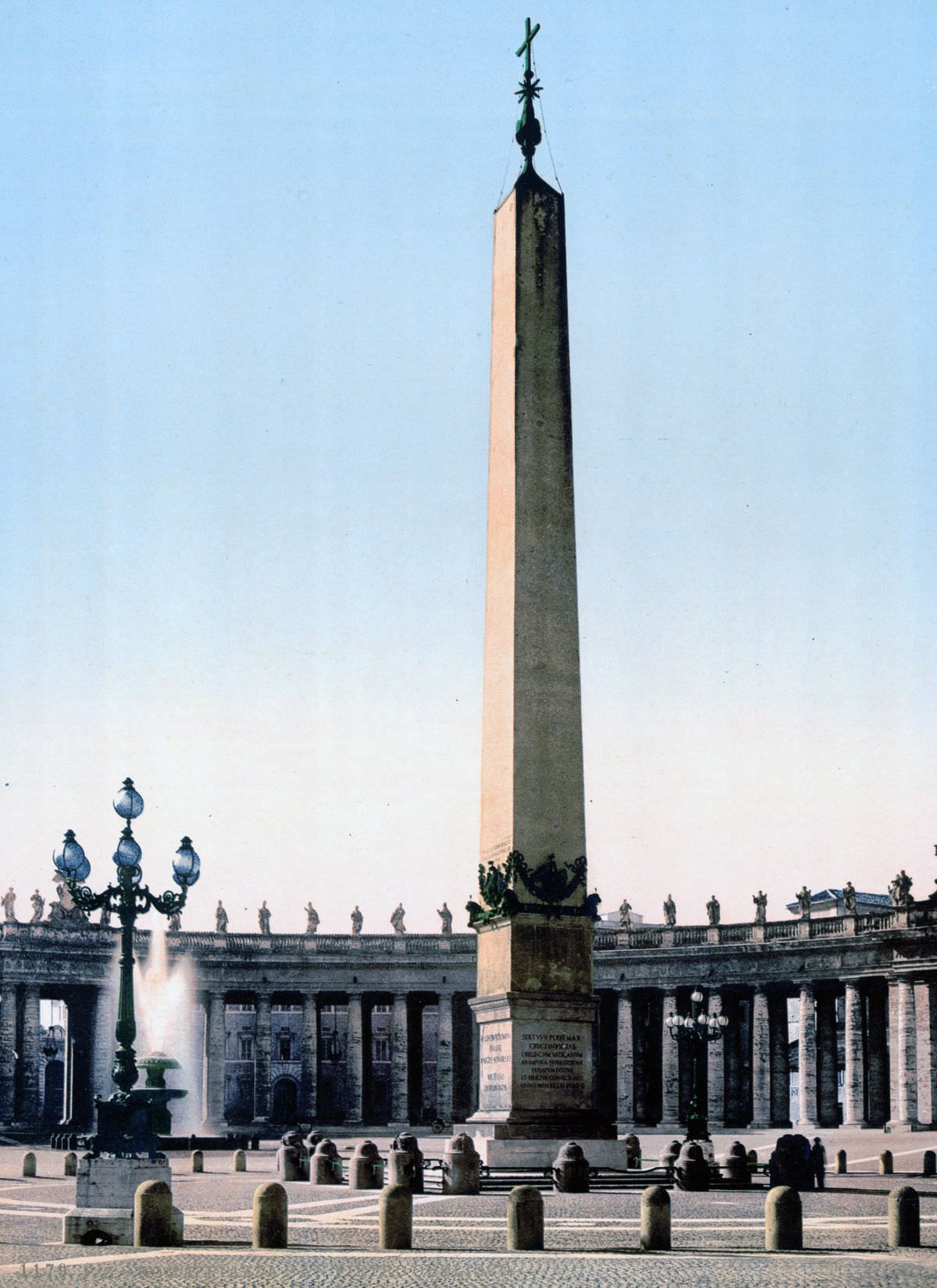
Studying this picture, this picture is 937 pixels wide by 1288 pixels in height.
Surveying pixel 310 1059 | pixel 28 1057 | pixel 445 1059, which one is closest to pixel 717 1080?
pixel 445 1059

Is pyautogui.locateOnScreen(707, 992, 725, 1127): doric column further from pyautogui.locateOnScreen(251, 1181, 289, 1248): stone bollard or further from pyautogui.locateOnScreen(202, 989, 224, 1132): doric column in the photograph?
pyautogui.locateOnScreen(251, 1181, 289, 1248): stone bollard

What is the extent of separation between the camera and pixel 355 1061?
8112 cm

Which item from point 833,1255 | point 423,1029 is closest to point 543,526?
point 833,1255

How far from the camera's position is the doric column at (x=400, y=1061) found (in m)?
80.0

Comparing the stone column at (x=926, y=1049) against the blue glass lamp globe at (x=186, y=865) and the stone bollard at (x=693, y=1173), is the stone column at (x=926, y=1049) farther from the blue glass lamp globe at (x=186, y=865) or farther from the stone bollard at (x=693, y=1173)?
the blue glass lamp globe at (x=186, y=865)

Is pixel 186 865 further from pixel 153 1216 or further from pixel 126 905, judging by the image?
pixel 153 1216

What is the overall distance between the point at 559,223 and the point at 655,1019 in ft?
200

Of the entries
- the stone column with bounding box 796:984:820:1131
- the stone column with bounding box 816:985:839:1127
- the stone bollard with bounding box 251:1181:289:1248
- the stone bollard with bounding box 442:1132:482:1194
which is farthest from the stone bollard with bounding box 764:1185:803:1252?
the stone column with bounding box 816:985:839:1127

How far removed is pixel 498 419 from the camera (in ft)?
98.1

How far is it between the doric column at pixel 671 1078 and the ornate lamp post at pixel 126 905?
44985 mm

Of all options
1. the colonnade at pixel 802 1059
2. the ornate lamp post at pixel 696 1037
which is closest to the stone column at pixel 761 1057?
the colonnade at pixel 802 1059

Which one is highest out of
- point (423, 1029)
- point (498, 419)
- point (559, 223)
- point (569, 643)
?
point (559, 223)

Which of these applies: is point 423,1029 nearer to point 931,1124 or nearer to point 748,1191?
point 931,1124

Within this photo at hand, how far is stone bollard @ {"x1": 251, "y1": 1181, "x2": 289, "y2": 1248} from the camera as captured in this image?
2002 centimetres
